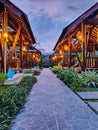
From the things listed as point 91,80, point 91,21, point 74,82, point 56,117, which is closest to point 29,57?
point 91,21

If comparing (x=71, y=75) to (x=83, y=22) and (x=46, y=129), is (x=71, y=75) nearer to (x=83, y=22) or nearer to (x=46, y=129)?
(x=83, y=22)

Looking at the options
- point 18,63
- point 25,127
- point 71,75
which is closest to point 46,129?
point 25,127

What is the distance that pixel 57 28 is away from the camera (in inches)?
1489

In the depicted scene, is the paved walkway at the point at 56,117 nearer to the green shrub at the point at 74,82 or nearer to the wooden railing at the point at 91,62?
the green shrub at the point at 74,82

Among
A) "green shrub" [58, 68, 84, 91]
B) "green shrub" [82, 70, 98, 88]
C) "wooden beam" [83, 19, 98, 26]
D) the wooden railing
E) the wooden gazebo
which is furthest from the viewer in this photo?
the wooden gazebo

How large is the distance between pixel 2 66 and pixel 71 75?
426cm

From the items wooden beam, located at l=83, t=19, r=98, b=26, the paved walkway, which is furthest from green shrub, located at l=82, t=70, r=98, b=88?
wooden beam, located at l=83, t=19, r=98, b=26

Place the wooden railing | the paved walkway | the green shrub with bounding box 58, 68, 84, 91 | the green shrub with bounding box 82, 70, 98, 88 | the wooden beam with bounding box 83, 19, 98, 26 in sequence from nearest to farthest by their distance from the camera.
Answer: the paved walkway < the green shrub with bounding box 58, 68, 84, 91 < the green shrub with bounding box 82, 70, 98, 88 < the wooden beam with bounding box 83, 19, 98, 26 < the wooden railing

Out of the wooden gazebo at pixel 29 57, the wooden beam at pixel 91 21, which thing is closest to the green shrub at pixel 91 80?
the wooden beam at pixel 91 21

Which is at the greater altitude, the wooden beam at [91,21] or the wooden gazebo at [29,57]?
the wooden beam at [91,21]

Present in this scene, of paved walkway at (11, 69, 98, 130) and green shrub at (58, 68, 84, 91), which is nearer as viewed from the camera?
paved walkway at (11, 69, 98, 130)

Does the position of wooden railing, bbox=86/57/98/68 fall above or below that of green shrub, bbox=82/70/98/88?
above

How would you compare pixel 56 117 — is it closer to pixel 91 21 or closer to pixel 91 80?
pixel 91 80

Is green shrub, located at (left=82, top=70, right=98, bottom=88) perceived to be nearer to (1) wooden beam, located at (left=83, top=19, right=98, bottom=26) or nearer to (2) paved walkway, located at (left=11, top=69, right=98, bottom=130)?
(2) paved walkway, located at (left=11, top=69, right=98, bottom=130)
